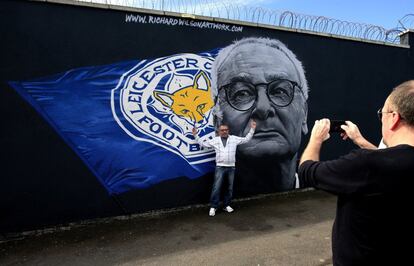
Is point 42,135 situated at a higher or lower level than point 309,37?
lower

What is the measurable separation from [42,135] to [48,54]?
1.21 m

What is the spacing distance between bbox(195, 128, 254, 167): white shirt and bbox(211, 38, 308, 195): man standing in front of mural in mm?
429

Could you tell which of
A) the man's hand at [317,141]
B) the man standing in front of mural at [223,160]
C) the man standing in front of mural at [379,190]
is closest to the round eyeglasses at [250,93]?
the man standing in front of mural at [223,160]

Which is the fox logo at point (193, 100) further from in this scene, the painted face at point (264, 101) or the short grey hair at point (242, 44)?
the painted face at point (264, 101)

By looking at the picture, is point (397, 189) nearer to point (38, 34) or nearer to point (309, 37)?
point (38, 34)

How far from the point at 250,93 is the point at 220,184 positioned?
182 centimetres

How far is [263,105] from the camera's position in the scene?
6836 millimetres

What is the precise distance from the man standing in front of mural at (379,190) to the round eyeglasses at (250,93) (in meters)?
4.91

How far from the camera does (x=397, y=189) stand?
1.64 m

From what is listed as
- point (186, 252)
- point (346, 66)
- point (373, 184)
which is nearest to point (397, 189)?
point (373, 184)

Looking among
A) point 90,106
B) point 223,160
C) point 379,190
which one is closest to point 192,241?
point 223,160

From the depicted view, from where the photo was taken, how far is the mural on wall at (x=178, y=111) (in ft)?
18.3

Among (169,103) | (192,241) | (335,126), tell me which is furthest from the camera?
(169,103)

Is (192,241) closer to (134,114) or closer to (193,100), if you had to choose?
(134,114)
